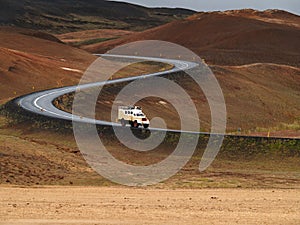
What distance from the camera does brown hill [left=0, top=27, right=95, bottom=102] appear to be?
262 ft

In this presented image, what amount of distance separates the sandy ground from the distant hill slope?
93316 mm

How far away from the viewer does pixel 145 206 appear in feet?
77.5

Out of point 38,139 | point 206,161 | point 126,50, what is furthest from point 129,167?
point 126,50

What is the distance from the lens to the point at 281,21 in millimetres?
172500

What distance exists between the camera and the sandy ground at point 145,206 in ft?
68.2

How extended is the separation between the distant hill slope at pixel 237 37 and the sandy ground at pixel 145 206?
9332cm

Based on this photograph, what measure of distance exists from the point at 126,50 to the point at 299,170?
114344 millimetres

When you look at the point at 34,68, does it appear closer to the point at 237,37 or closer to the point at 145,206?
the point at 145,206

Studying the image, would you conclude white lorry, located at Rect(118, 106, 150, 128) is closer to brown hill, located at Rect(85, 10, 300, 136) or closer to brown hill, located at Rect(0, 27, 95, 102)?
brown hill, located at Rect(85, 10, 300, 136)

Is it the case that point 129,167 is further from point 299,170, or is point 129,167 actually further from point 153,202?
point 153,202

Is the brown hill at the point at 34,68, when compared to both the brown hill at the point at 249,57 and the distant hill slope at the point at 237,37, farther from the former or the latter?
the distant hill slope at the point at 237,37

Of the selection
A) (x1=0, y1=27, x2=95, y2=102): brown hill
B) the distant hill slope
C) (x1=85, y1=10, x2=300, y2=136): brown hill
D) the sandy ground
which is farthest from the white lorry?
the distant hill slope

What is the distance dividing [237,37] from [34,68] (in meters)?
67.8

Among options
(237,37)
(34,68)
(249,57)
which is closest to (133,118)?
(34,68)
